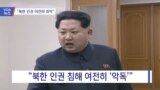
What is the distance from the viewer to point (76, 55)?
2.98ft

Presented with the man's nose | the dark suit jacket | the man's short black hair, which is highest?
the man's short black hair

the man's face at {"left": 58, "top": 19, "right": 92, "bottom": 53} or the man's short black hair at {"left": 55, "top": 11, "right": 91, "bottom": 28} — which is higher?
the man's short black hair at {"left": 55, "top": 11, "right": 91, "bottom": 28}

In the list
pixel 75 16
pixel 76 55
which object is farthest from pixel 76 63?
pixel 75 16

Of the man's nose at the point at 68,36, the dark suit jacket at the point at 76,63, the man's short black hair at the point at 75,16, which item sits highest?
the man's short black hair at the point at 75,16

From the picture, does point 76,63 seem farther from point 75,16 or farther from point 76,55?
point 75,16

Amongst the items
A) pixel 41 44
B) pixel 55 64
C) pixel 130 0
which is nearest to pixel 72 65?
pixel 55 64

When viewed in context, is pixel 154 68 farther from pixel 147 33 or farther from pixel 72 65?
pixel 72 65

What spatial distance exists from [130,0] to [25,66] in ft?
7.06

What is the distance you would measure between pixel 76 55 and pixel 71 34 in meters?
0.08

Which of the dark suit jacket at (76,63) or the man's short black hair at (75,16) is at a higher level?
the man's short black hair at (75,16)

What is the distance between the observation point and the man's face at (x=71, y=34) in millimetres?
863

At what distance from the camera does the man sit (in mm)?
867

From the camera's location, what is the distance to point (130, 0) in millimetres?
4352

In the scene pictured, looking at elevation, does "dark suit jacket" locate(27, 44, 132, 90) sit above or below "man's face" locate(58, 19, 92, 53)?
below
